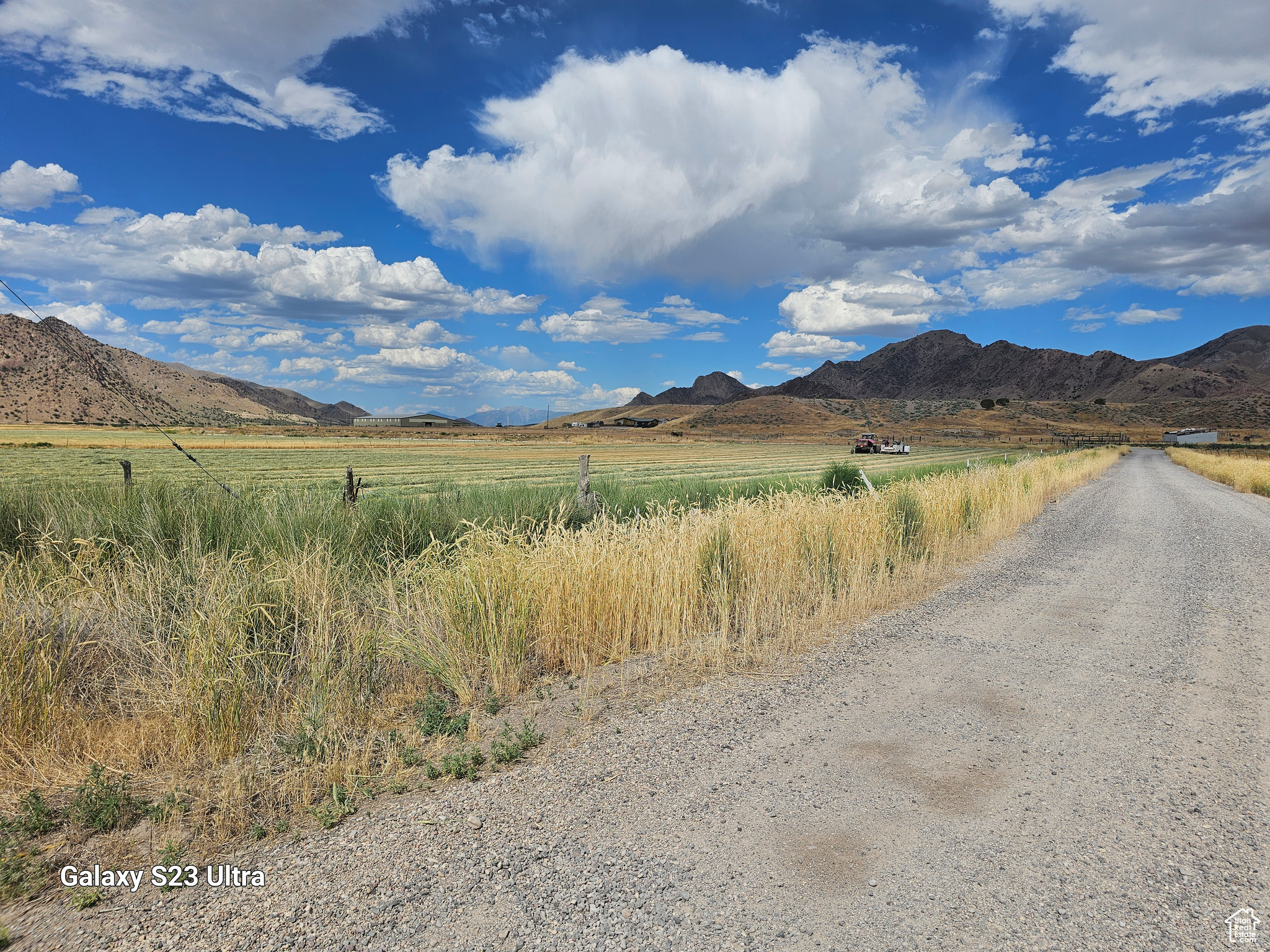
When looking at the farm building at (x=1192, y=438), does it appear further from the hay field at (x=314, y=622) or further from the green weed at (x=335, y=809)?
the green weed at (x=335, y=809)

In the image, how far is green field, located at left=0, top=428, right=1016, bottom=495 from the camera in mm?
27969

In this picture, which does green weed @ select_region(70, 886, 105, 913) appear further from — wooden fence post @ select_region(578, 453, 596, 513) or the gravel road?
wooden fence post @ select_region(578, 453, 596, 513)

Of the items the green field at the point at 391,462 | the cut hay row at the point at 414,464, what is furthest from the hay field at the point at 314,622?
the cut hay row at the point at 414,464

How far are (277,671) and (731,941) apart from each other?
4336 mm

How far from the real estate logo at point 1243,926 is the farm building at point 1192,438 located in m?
119

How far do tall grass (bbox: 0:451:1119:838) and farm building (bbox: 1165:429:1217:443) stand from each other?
112 m

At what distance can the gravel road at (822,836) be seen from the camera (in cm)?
302

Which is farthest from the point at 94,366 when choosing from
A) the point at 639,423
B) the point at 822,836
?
the point at 639,423

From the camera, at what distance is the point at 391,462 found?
4709 cm

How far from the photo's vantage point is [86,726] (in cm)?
481

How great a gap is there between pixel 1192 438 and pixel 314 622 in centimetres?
12557

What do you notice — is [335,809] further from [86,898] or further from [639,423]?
[639,423]

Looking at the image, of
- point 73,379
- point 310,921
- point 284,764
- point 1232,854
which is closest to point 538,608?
point 284,764

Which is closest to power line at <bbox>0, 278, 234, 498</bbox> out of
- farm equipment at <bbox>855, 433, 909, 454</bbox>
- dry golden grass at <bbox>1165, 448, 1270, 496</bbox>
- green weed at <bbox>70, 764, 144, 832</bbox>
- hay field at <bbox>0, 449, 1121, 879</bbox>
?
hay field at <bbox>0, 449, 1121, 879</bbox>
